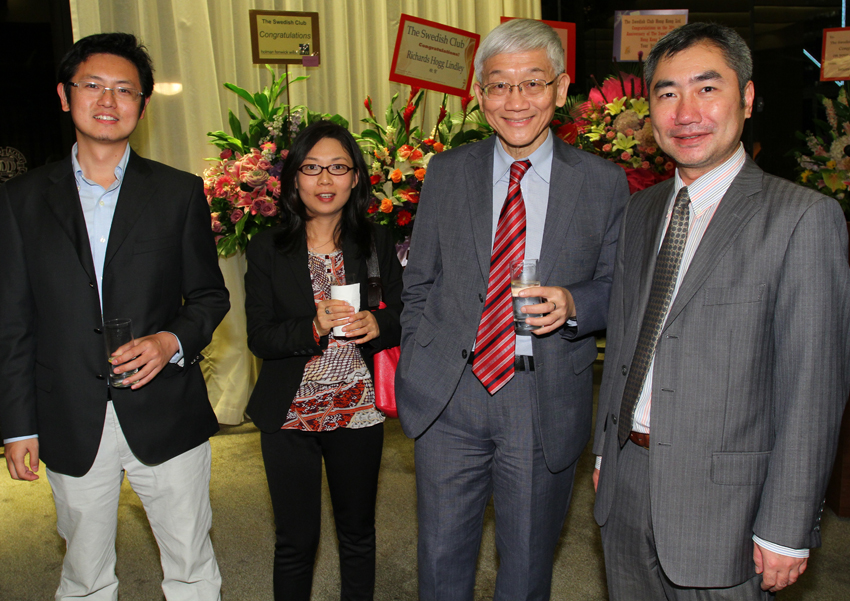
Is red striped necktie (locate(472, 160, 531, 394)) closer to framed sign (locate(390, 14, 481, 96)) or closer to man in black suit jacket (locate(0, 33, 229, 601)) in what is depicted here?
man in black suit jacket (locate(0, 33, 229, 601))

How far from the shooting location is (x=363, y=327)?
1887 millimetres

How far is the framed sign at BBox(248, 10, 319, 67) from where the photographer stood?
3186mm

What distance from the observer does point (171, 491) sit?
5.99 ft

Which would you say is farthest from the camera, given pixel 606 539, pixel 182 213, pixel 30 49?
pixel 30 49

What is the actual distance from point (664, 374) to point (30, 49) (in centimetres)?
411

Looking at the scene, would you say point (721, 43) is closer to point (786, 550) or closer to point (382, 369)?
point (786, 550)

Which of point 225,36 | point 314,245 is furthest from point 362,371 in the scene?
point 225,36

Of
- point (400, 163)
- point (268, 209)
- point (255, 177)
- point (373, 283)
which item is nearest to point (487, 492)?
point (373, 283)

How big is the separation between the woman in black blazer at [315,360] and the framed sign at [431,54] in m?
0.93

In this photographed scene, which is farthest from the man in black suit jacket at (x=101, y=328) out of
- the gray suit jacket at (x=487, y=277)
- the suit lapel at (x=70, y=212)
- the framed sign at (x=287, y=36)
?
the framed sign at (x=287, y=36)

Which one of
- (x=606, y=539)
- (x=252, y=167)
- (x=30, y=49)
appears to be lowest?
(x=606, y=539)

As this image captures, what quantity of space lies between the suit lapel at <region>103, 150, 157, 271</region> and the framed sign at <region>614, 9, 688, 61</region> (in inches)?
104

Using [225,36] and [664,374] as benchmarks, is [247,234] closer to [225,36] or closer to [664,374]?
[225,36]

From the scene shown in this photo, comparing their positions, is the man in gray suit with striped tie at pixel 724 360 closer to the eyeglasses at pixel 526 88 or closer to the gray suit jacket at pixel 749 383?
the gray suit jacket at pixel 749 383
